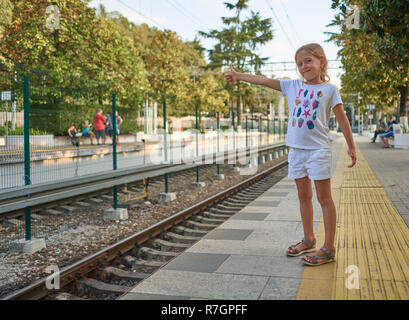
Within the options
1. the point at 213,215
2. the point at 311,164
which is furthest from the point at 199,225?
the point at 311,164

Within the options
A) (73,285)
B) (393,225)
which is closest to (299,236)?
(393,225)

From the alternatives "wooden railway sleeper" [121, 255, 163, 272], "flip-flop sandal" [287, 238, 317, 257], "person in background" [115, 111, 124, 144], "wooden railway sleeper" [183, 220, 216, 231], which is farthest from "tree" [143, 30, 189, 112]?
"flip-flop sandal" [287, 238, 317, 257]

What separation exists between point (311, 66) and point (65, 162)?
14.2ft

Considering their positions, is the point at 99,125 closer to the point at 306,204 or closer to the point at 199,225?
the point at 199,225

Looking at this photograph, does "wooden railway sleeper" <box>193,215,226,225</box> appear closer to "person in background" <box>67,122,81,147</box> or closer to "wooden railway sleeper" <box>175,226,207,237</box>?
"wooden railway sleeper" <box>175,226,207,237</box>

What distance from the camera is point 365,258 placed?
4.16m

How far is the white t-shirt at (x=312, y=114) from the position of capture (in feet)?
12.4

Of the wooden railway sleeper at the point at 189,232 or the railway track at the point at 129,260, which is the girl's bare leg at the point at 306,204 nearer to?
the railway track at the point at 129,260

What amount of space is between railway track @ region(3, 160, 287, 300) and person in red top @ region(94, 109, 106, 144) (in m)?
2.15

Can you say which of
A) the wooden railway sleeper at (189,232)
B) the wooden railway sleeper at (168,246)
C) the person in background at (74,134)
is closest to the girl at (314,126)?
the wooden railway sleeper at (168,246)

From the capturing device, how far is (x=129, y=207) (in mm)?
8367

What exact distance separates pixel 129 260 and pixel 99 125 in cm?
371
